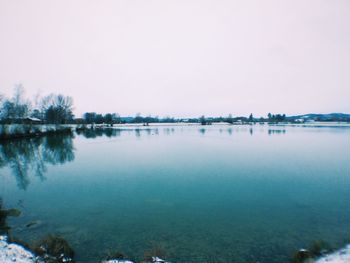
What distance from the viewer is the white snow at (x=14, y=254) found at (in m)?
4.13

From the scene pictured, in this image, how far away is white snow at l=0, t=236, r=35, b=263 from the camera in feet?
13.6

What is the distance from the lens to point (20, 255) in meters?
4.37

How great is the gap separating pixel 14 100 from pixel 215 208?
5298 centimetres

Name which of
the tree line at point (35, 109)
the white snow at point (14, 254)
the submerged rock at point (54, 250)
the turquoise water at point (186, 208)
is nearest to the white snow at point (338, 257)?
the turquoise water at point (186, 208)

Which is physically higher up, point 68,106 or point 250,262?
point 68,106

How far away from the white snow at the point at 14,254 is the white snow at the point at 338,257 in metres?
6.94

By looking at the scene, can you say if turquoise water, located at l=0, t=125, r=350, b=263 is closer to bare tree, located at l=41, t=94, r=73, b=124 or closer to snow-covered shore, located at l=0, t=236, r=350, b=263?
snow-covered shore, located at l=0, t=236, r=350, b=263

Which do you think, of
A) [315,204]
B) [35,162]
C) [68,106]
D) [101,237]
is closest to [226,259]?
[101,237]

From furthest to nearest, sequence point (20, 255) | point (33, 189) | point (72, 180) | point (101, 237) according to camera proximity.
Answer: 1. point (72, 180)
2. point (33, 189)
3. point (101, 237)
4. point (20, 255)

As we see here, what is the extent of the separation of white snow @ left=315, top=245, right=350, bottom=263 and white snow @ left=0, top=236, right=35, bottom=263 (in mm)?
6945

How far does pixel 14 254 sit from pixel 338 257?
25.6 feet

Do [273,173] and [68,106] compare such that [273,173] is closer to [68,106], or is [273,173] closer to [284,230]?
[284,230]

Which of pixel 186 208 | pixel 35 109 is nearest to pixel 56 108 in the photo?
pixel 35 109

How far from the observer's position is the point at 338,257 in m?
4.48
